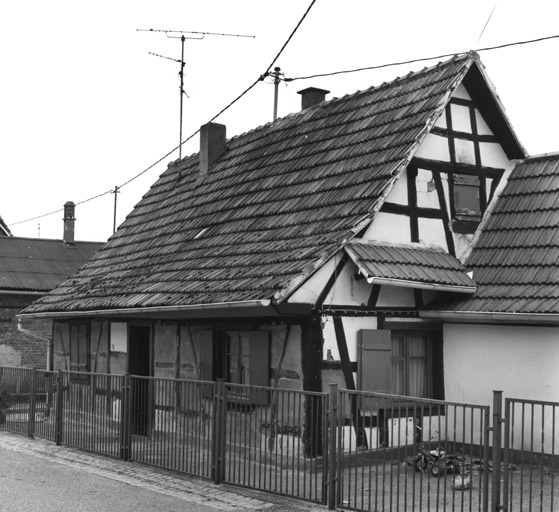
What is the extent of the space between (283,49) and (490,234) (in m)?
4.65

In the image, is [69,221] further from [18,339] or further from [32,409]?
[32,409]

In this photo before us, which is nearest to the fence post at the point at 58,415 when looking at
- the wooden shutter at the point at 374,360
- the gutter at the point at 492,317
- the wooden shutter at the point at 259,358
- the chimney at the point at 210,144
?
the wooden shutter at the point at 259,358

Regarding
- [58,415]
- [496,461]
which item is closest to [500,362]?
[496,461]

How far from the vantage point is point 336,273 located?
1167 centimetres

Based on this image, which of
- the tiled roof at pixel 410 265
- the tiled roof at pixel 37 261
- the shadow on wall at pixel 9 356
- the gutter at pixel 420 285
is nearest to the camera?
the gutter at pixel 420 285

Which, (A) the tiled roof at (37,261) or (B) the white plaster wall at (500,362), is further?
(A) the tiled roof at (37,261)

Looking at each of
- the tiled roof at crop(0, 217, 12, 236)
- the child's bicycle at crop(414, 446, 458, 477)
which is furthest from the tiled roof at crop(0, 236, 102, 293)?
the child's bicycle at crop(414, 446, 458, 477)

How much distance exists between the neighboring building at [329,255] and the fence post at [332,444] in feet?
3.47

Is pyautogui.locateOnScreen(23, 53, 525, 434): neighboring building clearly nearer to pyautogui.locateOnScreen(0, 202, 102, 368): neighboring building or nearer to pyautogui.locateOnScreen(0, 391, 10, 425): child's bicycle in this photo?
pyautogui.locateOnScreen(0, 391, 10, 425): child's bicycle

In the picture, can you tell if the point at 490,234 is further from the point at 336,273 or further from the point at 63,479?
the point at 63,479

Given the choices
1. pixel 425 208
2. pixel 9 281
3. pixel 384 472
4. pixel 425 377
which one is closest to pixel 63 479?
pixel 384 472

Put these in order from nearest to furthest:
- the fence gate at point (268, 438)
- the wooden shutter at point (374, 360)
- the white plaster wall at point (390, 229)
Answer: the fence gate at point (268, 438) → the wooden shutter at point (374, 360) → the white plaster wall at point (390, 229)

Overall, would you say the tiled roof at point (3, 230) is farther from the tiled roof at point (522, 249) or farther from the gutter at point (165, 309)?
the tiled roof at point (522, 249)

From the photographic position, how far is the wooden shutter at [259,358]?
12.2 m
